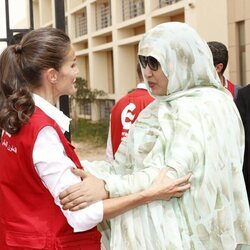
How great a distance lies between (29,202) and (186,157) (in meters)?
0.48

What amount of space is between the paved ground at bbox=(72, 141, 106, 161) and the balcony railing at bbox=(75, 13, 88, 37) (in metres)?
8.23

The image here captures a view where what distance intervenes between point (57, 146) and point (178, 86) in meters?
0.45

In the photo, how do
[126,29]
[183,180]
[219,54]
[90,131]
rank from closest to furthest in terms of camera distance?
[183,180] < [219,54] < [90,131] < [126,29]

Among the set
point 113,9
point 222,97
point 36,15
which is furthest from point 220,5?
point 36,15

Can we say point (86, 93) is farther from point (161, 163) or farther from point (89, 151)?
point (161, 163)

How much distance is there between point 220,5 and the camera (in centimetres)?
1179

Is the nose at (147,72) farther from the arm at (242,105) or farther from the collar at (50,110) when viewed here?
the arm at (242,105)

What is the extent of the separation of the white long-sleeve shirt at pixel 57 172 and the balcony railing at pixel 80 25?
20.5m

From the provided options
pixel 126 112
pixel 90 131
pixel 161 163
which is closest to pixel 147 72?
pixel 161 163

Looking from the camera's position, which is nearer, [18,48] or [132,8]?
[18,48]

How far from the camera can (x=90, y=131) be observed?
17.3 meters

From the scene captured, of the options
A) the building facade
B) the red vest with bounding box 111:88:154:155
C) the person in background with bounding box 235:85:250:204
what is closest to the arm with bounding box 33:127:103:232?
the person in background with bounding box 235:85:250:204

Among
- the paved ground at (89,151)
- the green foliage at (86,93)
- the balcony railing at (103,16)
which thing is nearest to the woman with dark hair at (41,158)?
the paved ground at (89,151)

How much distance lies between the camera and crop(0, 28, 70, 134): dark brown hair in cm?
152
